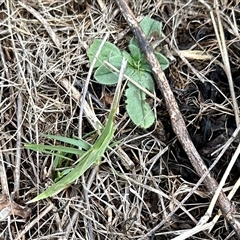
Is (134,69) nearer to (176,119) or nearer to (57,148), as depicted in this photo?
(176,119)

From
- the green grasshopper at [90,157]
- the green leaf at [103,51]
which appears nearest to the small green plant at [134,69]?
the green leaf at [103,51]

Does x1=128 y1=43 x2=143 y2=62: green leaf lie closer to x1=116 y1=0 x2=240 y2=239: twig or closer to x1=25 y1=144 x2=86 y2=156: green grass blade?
x1=116 y1=0 x2=240 y2=239: twig

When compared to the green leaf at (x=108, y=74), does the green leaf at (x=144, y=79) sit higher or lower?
lower

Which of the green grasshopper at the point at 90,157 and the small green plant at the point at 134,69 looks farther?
the small green plant at the point at 134,69

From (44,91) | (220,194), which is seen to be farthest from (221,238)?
(44,91)

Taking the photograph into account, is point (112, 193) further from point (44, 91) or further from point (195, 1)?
point (195, 1)

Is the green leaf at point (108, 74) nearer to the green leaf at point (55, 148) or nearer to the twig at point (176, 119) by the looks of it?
the twig at point (176, 119)

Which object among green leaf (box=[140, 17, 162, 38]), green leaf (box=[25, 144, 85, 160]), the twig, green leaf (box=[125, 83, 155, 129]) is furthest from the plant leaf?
green leaf (box=[140, 17, 162, 38])
